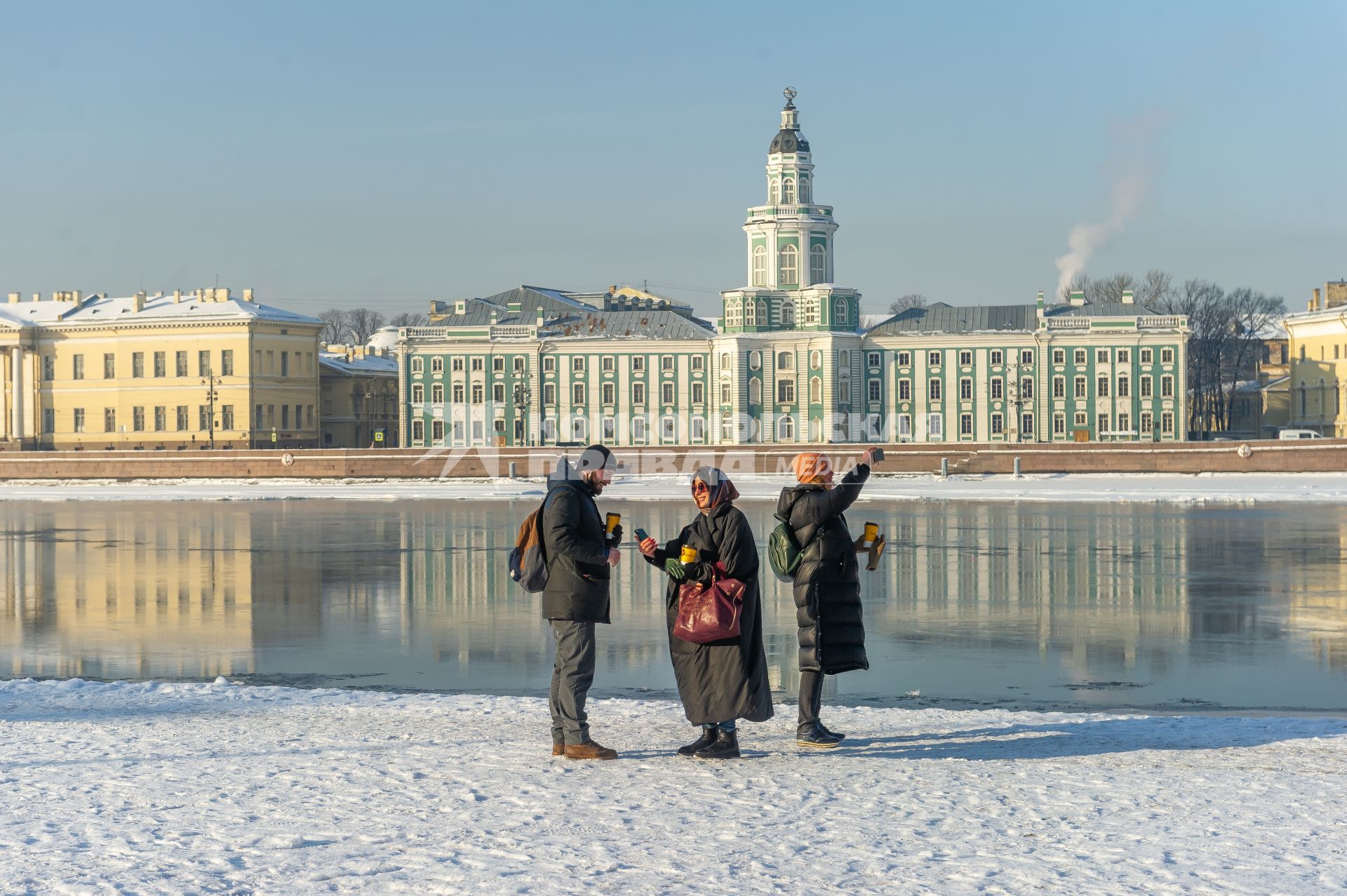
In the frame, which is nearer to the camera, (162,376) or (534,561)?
(534,561)

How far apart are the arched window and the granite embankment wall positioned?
57.0 ft

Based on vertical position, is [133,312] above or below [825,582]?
above

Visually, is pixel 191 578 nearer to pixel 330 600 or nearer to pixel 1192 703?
pixel 330 600

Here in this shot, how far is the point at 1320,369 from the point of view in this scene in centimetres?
8931

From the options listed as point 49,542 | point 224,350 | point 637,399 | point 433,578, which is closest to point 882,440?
point 637,399

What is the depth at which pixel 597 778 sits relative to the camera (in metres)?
8.54

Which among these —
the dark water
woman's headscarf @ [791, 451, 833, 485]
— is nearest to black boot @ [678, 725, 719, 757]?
woman's headscarf @ [791, 451, 833, 485]

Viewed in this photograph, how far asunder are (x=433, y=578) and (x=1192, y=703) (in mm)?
12911

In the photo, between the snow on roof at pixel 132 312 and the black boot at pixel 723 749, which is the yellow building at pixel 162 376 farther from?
the black boot at pixel 723 749

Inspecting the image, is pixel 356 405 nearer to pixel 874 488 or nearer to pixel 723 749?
pixel 874 488

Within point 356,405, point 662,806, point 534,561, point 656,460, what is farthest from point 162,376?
point 662,806

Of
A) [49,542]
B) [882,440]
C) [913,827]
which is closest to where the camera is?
[913,827]

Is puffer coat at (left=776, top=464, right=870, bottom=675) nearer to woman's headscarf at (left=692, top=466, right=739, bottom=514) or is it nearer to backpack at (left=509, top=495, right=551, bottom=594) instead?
woman's headscarf at (left=692, top=466, right=739, bottom=514)

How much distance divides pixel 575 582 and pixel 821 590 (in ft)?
4.79
